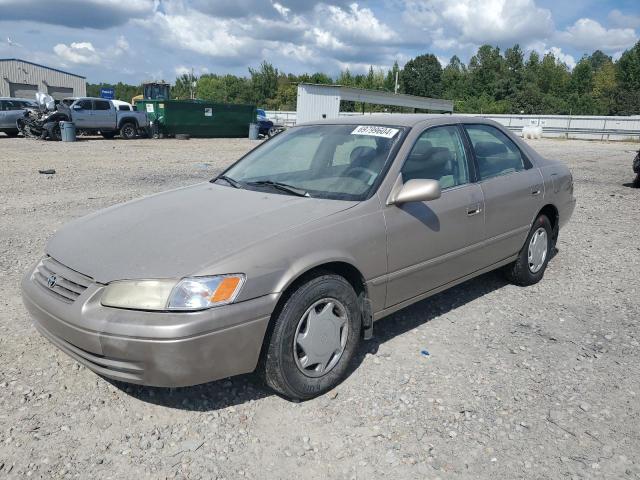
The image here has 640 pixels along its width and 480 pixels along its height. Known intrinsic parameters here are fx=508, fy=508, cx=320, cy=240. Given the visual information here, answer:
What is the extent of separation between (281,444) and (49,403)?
134 cm

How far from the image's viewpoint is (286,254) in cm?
265

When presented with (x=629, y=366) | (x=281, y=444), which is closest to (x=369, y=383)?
(x=281, y=444)

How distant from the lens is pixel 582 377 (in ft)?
10.6

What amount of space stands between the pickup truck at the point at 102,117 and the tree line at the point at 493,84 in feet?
103

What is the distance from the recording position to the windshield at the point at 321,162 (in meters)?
3.33

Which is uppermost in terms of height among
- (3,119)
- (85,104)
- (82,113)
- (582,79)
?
(582,79)

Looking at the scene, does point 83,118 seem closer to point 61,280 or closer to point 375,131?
point 375,131

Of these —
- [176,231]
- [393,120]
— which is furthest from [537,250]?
[176,231]

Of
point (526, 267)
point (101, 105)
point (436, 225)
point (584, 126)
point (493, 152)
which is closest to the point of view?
point (436, 225)

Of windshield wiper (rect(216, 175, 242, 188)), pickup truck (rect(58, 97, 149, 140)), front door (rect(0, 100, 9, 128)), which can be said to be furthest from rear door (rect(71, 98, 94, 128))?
windshield wiper (rect(216, 175, 242, 188))

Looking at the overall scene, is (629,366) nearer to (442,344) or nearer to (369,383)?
(442,344)

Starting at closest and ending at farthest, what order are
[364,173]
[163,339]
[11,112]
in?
[163,339]
[364,173]
[11,112]

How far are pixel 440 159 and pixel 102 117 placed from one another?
23245 millimetres

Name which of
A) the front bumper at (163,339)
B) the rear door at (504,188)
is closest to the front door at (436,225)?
the rear door at (504,188)
